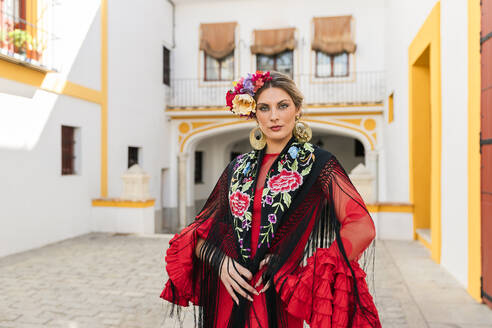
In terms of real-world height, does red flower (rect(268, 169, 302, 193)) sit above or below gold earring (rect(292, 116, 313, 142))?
below

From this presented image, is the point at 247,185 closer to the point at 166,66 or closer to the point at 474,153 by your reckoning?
the point at 474,153

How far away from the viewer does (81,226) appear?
27.8ft

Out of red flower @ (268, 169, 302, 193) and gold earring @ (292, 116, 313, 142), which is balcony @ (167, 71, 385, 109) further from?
red flower @ (268, 169, 302, 193)

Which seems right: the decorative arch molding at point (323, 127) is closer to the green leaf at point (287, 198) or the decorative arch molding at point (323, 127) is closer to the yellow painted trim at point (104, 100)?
the yellow painted trim at point (104, 100)

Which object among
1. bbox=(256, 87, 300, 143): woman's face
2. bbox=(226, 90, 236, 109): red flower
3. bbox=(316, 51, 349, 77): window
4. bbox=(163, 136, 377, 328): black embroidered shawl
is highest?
bbox=(316, 51, 349, 77): window

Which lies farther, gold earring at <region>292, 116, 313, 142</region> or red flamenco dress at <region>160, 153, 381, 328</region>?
gold earring at <region>292, 116, 313, 142</region>

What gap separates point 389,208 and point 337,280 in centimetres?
657

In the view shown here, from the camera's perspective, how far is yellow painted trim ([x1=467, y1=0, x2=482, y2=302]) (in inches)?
159

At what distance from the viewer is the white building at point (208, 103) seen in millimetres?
5062

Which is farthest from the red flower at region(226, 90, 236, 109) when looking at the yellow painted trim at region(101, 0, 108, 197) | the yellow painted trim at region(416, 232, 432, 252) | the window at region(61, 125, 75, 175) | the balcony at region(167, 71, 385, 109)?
the balcony at region(167, 71, 385, 109)

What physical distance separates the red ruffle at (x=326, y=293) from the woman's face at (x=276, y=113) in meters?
0.48

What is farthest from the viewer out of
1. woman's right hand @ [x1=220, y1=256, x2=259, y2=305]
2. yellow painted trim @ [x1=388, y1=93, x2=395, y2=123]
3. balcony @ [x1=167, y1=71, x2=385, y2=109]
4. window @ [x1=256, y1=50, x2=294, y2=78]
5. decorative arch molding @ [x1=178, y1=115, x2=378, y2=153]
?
window @ [x1=256, y1=50, x2=294, y2=78]

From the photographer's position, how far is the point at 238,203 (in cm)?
170

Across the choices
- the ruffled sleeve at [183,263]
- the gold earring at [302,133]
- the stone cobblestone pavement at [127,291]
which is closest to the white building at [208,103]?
the stone cobblestone pavement at [127,291]
